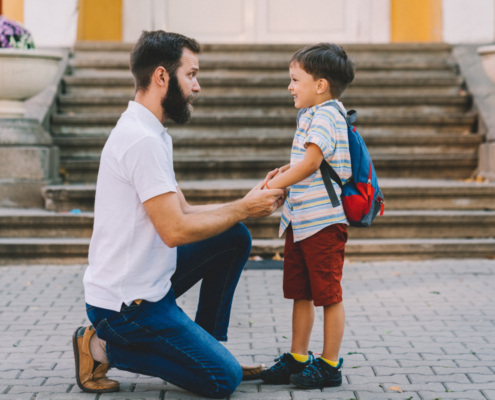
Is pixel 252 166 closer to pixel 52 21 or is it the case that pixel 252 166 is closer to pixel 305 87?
pixel 52 21

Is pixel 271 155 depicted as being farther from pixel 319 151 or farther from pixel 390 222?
pixel 319 151

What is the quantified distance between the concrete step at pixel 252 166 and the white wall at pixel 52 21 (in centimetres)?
249

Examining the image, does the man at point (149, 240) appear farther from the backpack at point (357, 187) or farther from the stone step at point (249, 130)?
the stone step at point (249, 130)

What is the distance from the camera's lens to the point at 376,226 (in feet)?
19.3

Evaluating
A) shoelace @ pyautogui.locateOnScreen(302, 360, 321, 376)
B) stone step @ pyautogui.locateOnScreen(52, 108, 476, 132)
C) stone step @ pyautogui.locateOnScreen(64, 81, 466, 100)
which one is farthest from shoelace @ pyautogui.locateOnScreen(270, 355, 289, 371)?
stone step @ pyautogui.locateOnScreen(64, 81, 466, 100)

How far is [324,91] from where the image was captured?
9.76 feet

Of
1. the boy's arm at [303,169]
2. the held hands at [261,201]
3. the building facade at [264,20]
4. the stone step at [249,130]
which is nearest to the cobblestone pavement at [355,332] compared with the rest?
the held hands at [261,201]

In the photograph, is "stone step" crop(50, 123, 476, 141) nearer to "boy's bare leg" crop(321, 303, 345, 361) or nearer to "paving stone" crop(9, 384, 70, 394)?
"boy's bare leg" crop(321, 303, 345, 361)

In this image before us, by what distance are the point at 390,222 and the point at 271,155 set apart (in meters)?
2.03

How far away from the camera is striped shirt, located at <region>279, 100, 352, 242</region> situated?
2.91 meters

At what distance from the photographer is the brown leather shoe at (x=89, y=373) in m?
2.89

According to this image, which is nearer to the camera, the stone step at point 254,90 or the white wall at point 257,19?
the stone step at point 254,90

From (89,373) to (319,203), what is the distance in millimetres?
1317

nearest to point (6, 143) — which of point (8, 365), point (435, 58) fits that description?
point (8, 365)
